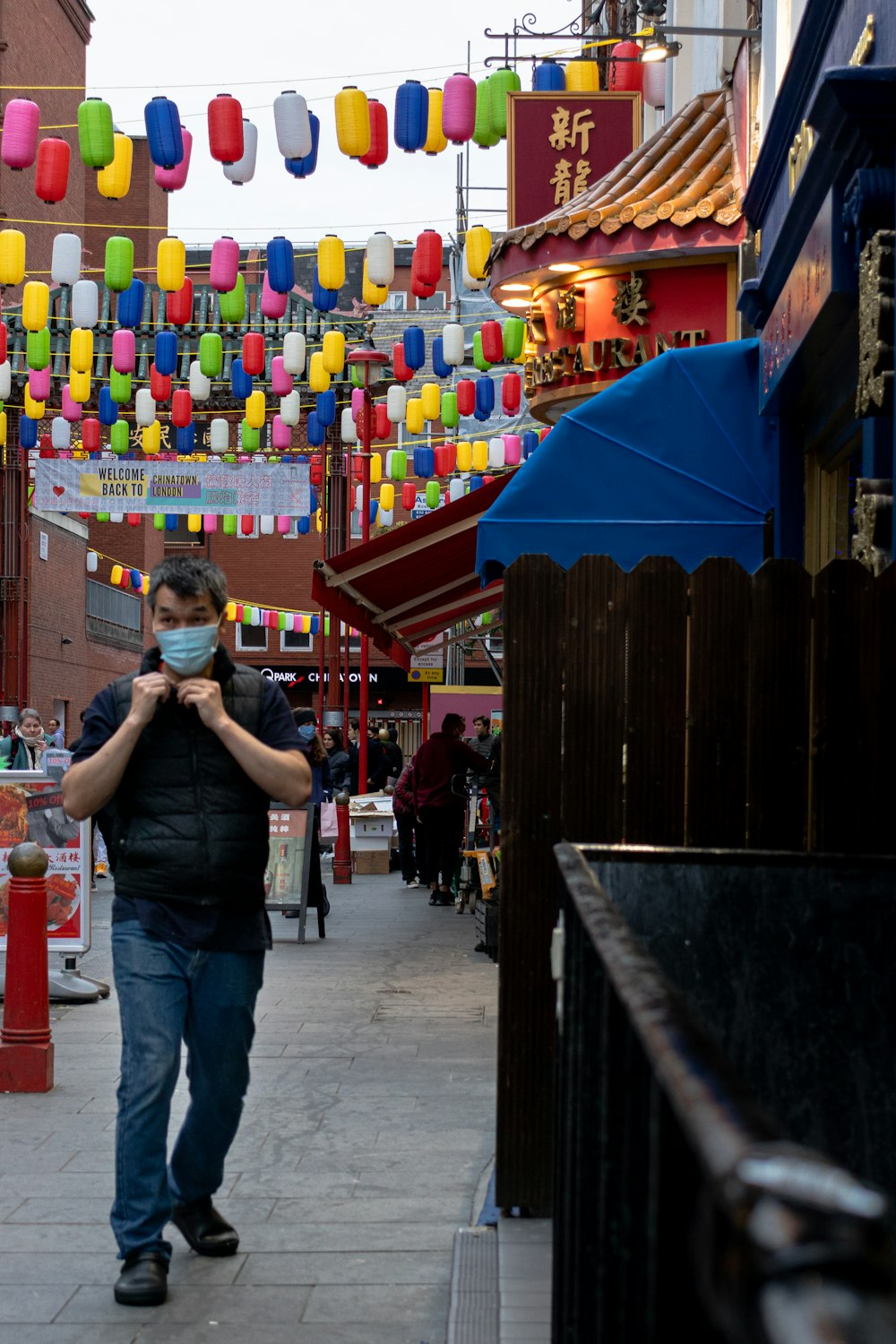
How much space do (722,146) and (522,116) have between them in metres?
2.16

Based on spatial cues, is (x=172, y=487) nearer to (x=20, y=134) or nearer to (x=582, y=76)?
(x=20, y=134)

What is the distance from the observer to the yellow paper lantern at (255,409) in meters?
24.3

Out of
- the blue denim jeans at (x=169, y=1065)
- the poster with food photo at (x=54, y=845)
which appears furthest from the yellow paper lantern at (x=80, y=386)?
the blue denim jeans at (x=169, y=1065)

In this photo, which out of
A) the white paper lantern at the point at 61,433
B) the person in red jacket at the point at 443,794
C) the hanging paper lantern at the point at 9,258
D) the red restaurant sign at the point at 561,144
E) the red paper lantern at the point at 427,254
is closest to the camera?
the red restaurant sign at the point at 561,144

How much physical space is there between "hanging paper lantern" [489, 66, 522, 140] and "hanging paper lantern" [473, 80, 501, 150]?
26 millimetres

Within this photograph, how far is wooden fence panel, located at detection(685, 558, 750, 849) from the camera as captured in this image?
4656 millimetres

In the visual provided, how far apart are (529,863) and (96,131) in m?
11.2

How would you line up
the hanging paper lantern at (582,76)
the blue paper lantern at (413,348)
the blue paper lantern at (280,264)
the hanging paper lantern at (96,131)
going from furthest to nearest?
the blue paper lantern at (413,348) < the blue paper lantern at (280,264) < the hanging paper lantern at (96,131) < the hanging paper lantern at (582,76)

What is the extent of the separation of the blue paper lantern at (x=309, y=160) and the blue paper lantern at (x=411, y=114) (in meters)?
0.73

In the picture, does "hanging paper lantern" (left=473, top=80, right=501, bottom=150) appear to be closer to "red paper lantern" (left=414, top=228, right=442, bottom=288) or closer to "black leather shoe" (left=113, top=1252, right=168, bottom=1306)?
"red paper lantern" (left=414, top=228, right=442, bottom=288)

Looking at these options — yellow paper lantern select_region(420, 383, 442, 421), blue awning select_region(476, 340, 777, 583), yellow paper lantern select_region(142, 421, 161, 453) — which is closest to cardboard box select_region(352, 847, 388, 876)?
yellow paper lantern select_region(420, 383, 442, 421)

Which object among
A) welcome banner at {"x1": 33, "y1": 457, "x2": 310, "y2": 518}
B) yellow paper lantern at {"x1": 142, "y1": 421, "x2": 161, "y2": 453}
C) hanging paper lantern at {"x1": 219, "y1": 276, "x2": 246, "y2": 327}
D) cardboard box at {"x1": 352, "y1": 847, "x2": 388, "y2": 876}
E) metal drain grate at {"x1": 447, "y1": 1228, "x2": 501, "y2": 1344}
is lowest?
cardboard box at {"x1": 352, "y1": 847, "x2": 388, "y2": 876}

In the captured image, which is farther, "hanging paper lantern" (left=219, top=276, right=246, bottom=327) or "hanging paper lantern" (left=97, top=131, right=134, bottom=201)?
"hanging paper lantern" (left=219, top=276, right=246, bottom=327)

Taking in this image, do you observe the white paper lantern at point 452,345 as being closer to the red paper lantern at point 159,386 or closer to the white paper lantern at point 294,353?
the white paper lantern at point 294,353
